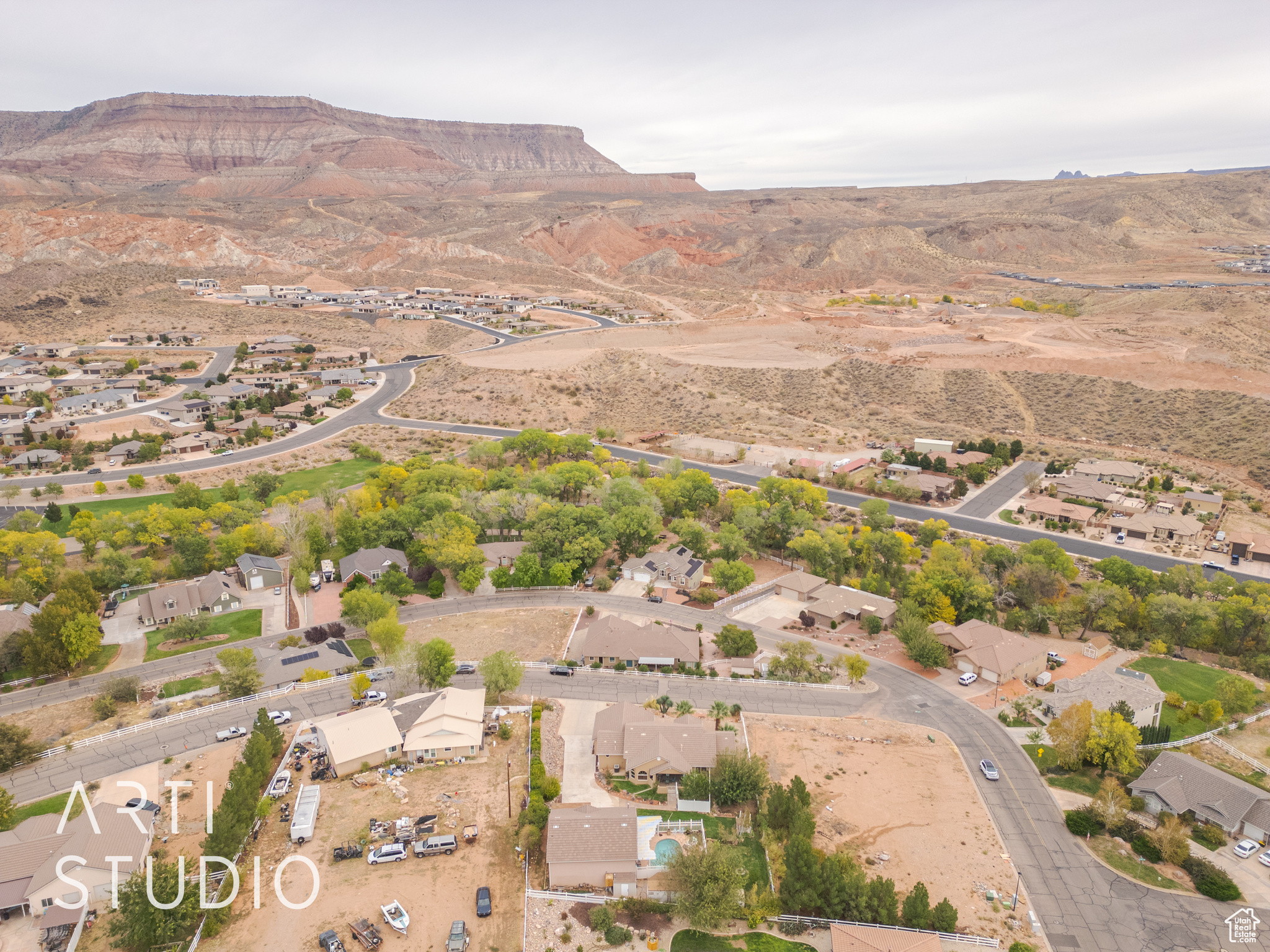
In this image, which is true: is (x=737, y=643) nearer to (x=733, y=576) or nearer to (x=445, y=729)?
(x=733, y=576)

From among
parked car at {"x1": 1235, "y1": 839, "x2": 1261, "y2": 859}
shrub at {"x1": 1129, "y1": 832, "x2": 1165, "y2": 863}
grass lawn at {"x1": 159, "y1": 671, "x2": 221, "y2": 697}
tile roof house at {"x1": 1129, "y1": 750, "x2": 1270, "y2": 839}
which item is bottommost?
grass lawn at {"x1": 159, "y1": 671, "x2": 221, "y2": 697}

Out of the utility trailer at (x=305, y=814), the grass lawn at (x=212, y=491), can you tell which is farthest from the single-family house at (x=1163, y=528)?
the grass lawn at (x=212, y=491)

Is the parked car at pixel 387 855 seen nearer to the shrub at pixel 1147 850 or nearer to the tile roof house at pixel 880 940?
the tile roof house at pixel 880 940

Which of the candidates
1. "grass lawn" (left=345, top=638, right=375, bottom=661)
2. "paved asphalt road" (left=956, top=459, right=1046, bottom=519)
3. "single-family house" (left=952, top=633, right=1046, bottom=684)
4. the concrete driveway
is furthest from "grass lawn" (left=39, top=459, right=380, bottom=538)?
"paved asphalt road" (left=956, top=459, right=1046, bottom=519)

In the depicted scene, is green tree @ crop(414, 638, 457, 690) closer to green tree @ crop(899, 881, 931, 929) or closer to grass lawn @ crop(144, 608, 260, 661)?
grass lawn @ crop(144, 608, 260, 661)

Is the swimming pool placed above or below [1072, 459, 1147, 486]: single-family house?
below

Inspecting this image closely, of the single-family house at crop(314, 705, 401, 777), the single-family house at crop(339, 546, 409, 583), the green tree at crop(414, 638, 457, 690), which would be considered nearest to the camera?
the single-family house at crop(314, 705, 401, 777)

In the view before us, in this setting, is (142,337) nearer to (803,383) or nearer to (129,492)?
(129,492)
